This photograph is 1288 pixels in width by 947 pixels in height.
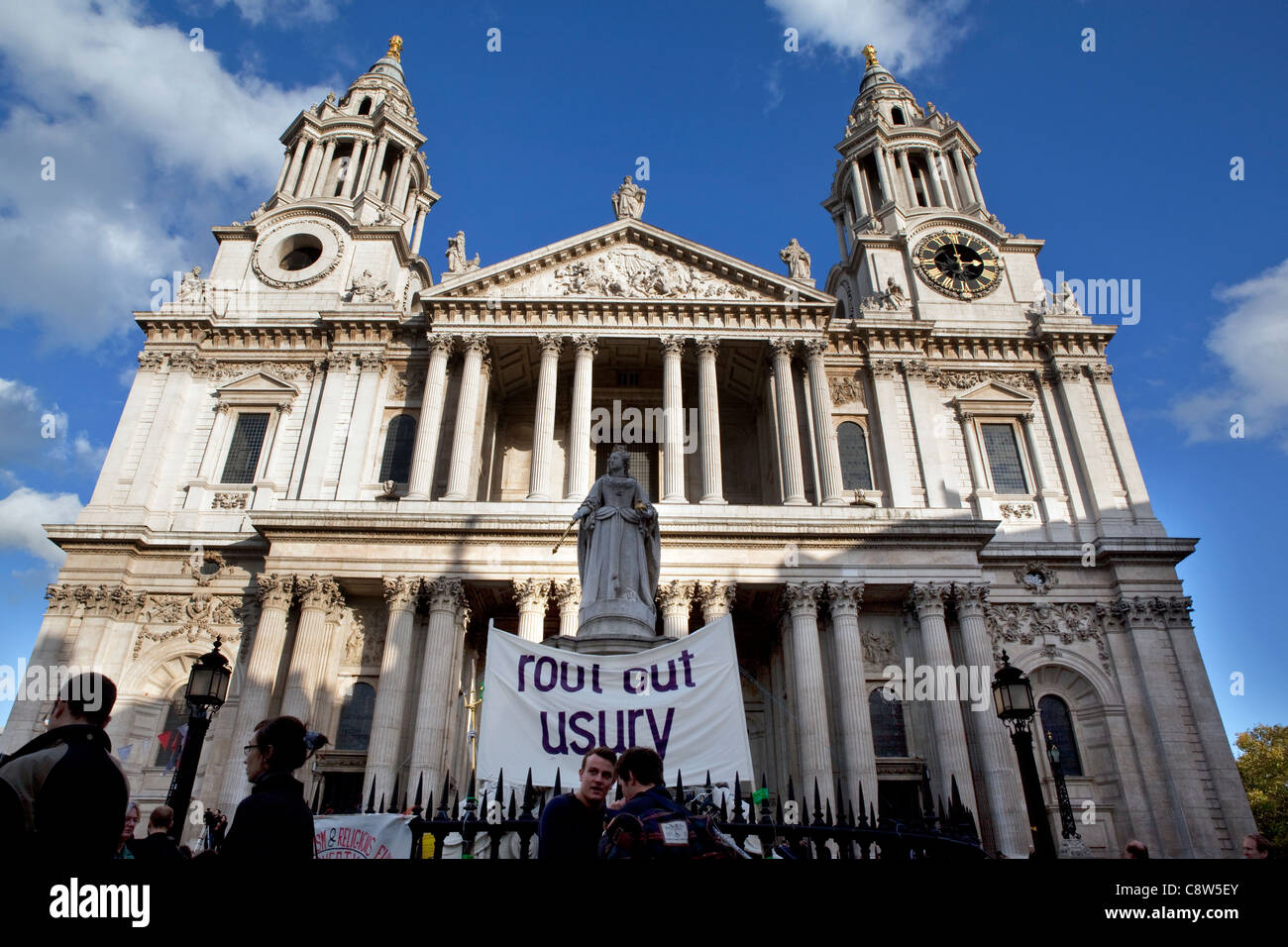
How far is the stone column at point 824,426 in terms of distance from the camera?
27.2m

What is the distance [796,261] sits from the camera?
106 ft

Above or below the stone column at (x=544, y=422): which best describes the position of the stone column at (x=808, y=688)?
below

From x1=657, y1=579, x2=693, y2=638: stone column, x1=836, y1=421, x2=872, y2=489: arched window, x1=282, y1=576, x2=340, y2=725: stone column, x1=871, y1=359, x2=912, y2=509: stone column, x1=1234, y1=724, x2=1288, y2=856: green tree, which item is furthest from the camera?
x1=1234, y1=724, x2=1288, y2=856: green tree

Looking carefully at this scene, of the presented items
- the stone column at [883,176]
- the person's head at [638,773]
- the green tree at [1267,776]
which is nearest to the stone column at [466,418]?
the stone column at [883,176]

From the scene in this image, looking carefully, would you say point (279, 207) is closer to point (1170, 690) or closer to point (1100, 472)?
point (1100, 472)

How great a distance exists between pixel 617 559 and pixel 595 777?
751 cm

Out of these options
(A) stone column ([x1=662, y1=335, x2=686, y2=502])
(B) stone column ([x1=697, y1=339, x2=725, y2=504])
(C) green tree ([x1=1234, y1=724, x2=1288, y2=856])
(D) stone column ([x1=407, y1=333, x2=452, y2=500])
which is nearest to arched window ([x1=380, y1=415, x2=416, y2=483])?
(D) stone column ([x1=407, y1=333, x2=452, y2=500])

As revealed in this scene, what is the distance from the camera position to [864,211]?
3962 cm

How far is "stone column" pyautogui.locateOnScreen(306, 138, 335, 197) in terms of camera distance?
127 ft

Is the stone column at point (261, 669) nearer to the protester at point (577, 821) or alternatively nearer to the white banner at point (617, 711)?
the white banner at point (617, 711)

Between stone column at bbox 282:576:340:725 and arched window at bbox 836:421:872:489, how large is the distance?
1761cm

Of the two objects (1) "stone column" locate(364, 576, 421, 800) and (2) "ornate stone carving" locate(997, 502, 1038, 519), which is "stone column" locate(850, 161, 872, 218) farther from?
(1) "stone column" locate(364, 576, 421, 800)

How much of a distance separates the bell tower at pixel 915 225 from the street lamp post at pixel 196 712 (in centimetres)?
2756
